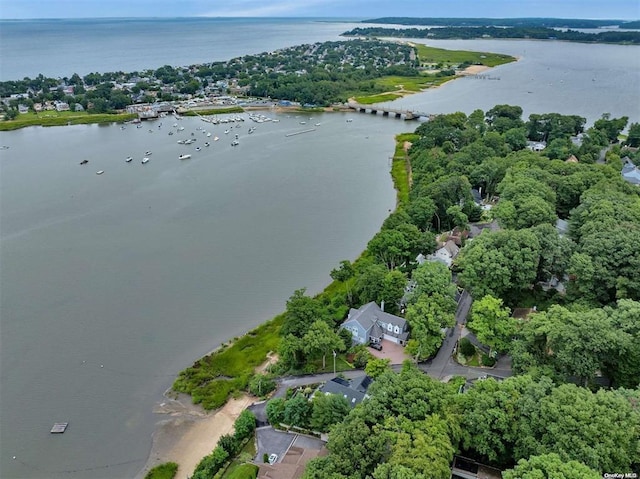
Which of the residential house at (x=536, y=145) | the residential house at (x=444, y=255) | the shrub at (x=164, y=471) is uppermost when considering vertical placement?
the residential house at (x=536, y=145)

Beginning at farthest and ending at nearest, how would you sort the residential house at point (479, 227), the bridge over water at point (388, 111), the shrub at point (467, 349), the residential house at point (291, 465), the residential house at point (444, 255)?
the bridge over water at point (388, 111) < the residential house at point (479, 227) < the residential house at point (444, 255) < the shrub at point (467, 349) < the residential house at point (291, 465)

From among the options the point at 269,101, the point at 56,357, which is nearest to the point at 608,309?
the point at 56,357

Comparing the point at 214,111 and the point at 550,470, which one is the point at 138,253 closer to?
the point at 550,470

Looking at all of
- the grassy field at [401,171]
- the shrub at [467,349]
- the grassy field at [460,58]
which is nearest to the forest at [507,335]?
the shrub at [467,349]

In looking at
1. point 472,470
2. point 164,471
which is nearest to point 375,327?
point 472,470

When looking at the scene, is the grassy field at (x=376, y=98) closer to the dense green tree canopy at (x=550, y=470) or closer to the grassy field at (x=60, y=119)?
the grassy field at (x=60, y=119)

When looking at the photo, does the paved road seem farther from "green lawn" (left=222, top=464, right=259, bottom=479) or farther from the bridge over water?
the bridge over water

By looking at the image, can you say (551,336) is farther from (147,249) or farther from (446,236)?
(147,249)
